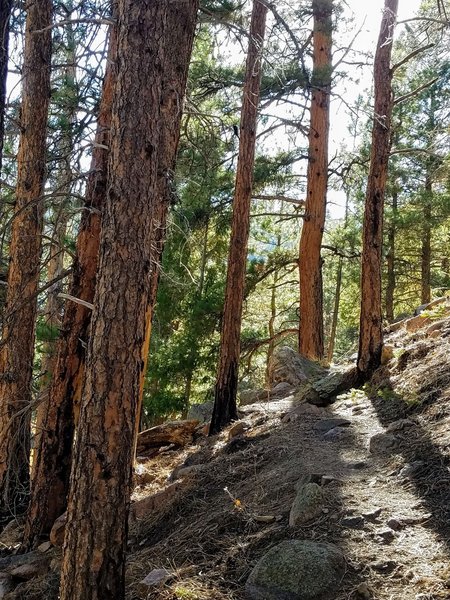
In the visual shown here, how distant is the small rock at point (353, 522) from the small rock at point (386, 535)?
0.49 ft

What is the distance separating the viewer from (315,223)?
12453 millimetres

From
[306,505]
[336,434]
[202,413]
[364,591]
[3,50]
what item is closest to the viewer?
[364,591]

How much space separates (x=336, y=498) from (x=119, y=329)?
2118 millimetres

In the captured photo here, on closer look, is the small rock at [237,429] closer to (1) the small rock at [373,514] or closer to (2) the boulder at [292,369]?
(2) the boulder at [292,369]

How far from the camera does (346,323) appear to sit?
75.2 ft

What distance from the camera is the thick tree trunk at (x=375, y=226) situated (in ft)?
26.9

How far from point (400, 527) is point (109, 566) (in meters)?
1.87

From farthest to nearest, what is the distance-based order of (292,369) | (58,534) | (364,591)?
1. (292,369)
2. (58,534)
3. (364,591)

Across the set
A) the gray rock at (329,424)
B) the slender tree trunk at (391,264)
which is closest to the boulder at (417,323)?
the gray rock at (329,424)

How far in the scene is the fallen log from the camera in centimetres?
939

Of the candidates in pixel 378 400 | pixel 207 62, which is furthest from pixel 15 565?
pixel 207 62

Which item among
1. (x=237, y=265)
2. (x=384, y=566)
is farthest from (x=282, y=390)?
(x=384, y=566)

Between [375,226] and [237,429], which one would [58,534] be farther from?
[375,226]

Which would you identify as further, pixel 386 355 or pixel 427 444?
pixel 386 355
